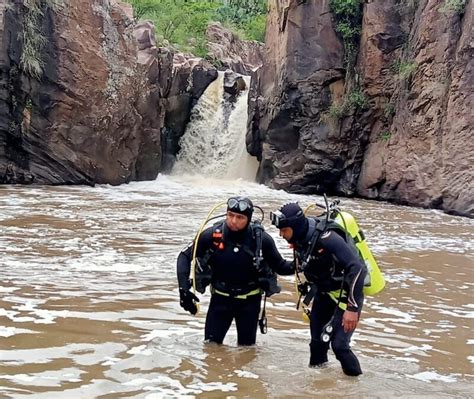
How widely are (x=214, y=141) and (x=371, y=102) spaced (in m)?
7.39

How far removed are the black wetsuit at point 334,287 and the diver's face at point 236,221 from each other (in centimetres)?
44

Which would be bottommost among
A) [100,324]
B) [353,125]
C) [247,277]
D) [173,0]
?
[100,324]

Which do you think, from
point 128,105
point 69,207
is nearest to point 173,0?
point 128,105

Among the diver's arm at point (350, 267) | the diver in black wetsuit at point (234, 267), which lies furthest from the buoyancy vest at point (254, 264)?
the diver's arm at point (350, 267)

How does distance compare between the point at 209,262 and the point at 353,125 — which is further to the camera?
the point at 353,125

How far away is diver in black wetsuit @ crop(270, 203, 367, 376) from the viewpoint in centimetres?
429

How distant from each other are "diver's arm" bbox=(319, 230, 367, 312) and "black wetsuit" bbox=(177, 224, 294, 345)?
0.55m

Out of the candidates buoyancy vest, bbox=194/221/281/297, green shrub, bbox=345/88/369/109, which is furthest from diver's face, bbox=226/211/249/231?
green shrub, bbox=345/88/369/109

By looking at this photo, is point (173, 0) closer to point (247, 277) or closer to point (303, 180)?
point (303, 180)

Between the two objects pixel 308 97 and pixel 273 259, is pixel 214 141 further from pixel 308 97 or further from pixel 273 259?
pixel 273 259

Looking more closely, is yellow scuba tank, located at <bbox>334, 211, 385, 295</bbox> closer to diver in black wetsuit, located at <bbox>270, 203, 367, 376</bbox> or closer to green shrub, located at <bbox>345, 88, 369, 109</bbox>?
diver in black wetsuit, located at <bbox>270, 203, 367, 376</bbox>

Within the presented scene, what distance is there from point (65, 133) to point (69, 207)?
6325 millimetres

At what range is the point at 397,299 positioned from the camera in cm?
710

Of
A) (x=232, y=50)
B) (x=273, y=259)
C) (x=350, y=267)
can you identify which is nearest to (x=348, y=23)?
(x=232, y=50)
